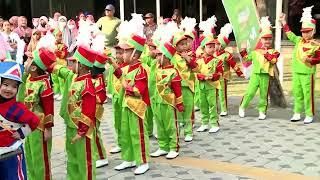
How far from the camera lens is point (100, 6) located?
62.1 ft

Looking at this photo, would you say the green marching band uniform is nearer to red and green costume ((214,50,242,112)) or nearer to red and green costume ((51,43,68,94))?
red and green costume ((214,50,242,112))

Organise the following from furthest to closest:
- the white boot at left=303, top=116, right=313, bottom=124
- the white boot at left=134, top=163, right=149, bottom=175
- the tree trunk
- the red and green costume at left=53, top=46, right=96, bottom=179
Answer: the tree trunk → the white boot at left=303, top=116, right=313, bottom=124 → the white boot at left=134, top=163, right=149, bottom=175 → the red and green costume at left=53, top=46, right=96, bottom=179

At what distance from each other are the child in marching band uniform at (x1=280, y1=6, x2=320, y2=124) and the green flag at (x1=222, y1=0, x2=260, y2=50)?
0.71 meters

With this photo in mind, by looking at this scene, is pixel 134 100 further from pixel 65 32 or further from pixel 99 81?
pixel 65 32

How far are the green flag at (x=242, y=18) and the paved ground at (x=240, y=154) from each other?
153 centimetres

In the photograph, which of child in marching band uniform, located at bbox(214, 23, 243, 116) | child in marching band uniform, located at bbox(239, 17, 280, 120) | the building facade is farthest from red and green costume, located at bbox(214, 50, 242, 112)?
the building facade

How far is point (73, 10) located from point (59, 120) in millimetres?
10444

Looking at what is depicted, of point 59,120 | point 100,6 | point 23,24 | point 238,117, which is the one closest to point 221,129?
point 238,117

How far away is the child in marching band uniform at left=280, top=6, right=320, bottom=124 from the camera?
27.6 feet

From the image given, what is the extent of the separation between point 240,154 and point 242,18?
2.56 metres

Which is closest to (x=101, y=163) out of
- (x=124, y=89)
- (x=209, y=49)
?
(x=124, y=89)

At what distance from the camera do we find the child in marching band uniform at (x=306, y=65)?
27.6ft

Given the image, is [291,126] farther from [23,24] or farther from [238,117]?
[23,24]

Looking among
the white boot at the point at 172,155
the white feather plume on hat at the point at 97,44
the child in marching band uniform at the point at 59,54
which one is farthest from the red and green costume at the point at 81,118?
the child in marching band uniform at the point at 59,54
